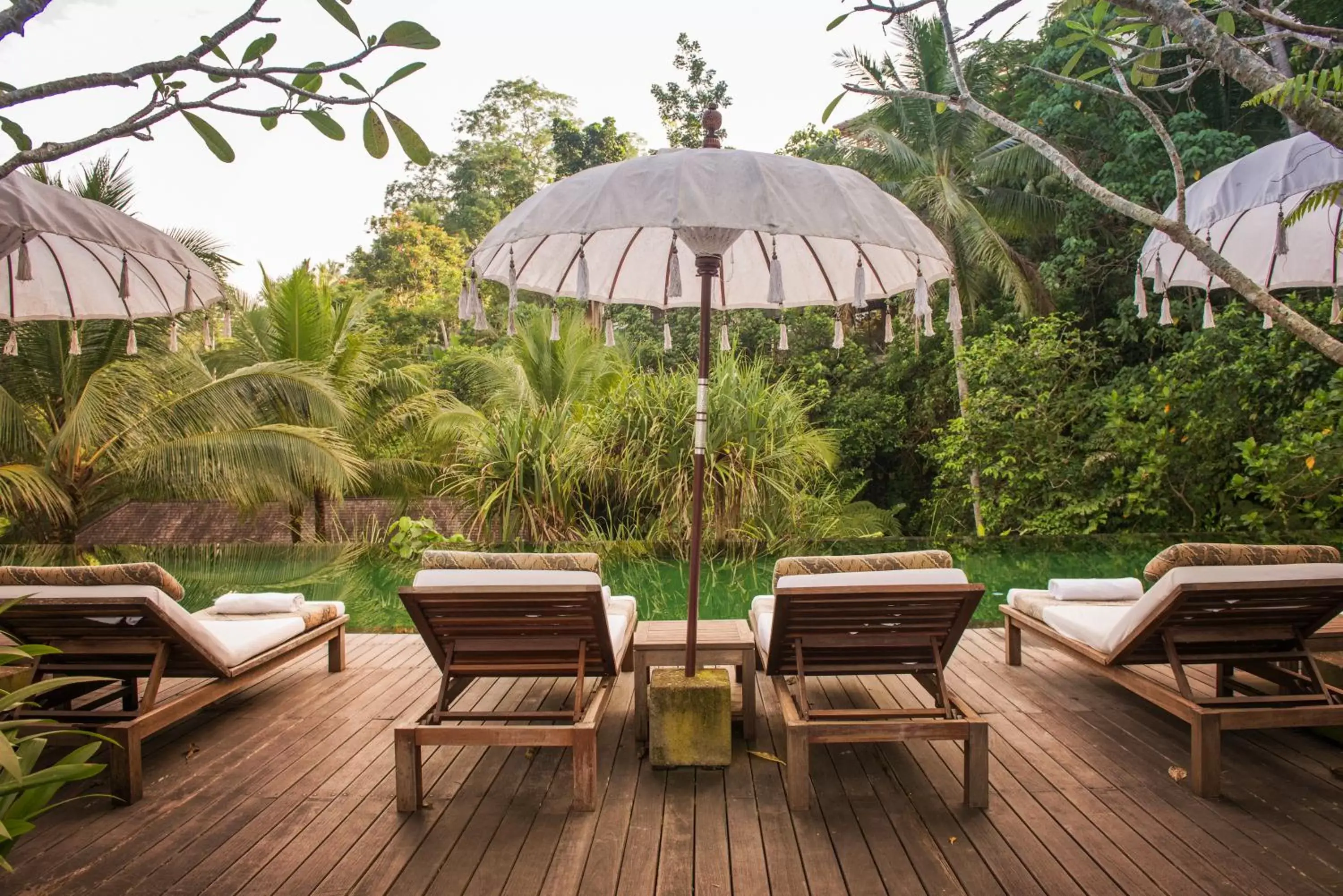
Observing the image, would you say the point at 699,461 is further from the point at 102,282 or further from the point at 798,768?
the point at 102,282

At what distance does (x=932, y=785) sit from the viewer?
3111mm

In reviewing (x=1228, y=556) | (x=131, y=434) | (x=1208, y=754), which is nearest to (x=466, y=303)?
(x=1228, y=556)

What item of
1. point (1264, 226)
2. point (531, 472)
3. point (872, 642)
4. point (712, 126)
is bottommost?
point (872, 642)

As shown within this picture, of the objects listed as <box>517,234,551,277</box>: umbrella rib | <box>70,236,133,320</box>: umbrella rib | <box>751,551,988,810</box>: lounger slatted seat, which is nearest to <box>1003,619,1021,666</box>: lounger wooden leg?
<box>751,551,988,810</box>: lounger slatted seat

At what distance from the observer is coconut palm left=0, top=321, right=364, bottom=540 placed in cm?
900

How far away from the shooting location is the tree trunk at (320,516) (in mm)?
12398

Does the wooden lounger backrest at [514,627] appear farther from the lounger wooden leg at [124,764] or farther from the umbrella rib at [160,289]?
the umbrella rib at [160,289]

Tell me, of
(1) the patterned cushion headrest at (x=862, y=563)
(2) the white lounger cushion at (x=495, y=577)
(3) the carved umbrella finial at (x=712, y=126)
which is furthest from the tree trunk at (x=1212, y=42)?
(2) the white lounger cushion at (x=495, y=577)

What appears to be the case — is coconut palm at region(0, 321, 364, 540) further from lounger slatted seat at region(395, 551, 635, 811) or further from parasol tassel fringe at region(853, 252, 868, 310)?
parasol tassel fringe at region(853, 252, 868, 310)

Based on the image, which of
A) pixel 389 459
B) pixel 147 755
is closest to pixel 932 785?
pixel 147 755

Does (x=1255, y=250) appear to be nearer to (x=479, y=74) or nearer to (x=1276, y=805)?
(x=1276, y=805)

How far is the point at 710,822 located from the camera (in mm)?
2812

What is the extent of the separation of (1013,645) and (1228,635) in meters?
1.46

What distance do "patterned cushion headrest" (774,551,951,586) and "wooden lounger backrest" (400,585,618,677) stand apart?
0.72 m
